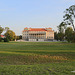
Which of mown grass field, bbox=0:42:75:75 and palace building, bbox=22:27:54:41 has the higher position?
palace building, bbox=22:27:54:41

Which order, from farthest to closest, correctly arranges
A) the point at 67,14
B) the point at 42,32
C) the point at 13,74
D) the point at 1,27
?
the point at 42,32, the point at 1,27, the point at 67,14, the point at 13,74

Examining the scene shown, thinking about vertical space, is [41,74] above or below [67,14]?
→ below

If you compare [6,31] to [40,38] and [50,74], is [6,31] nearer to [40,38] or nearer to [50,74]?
[40,38]

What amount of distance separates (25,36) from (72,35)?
109867 millimetres

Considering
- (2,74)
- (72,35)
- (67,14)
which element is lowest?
(2,74)

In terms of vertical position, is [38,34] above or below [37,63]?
above

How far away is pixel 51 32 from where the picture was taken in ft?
393

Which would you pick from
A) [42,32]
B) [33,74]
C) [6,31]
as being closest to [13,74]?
[33,74]

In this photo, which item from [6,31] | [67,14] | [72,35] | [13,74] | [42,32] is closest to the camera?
[13,74]

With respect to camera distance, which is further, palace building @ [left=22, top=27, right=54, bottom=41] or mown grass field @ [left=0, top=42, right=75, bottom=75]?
palace building @ [left=22, top=27, right=54, bottom=41]

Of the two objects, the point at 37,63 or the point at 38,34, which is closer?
the point at 37,63

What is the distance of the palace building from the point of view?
118 m

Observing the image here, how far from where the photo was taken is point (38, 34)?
392ft

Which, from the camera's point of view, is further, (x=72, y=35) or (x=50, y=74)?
(x=72, y=35)
